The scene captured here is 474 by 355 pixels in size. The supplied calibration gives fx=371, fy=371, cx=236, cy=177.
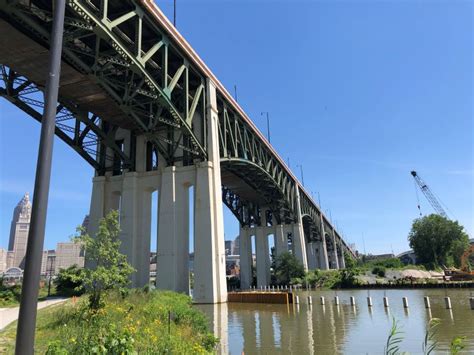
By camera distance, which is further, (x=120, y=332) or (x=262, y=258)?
(x=262, y=258)

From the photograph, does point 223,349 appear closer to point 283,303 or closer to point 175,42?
point 283,303

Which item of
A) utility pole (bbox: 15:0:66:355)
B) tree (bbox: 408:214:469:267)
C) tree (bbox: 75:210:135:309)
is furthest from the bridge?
tree (bbox: 408:214:469:267)

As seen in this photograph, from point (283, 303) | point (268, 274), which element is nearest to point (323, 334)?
point (283, 303)

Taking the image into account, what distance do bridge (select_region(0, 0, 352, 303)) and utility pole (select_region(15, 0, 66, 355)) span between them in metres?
20.5

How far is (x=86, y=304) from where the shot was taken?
595 inches

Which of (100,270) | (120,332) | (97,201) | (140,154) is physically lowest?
(120,332)

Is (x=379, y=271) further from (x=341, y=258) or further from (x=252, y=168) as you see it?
(x=341, y=258)

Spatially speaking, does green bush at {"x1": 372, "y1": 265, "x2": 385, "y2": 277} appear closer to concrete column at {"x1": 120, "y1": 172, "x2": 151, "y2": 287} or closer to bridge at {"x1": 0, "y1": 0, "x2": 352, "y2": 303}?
bridge at {"x1": 0, "y1": 0, "x2": 352, "y2": 303}

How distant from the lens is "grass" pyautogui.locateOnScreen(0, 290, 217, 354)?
6805mm

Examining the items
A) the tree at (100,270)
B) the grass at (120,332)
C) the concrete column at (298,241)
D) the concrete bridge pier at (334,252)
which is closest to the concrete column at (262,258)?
the concrete column at (298,241)

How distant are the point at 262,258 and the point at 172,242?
43.1 meters

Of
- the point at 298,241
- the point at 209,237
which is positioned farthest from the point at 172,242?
the point at 298,241

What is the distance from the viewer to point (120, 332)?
27.1 feet

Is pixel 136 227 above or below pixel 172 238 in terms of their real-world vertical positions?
above
